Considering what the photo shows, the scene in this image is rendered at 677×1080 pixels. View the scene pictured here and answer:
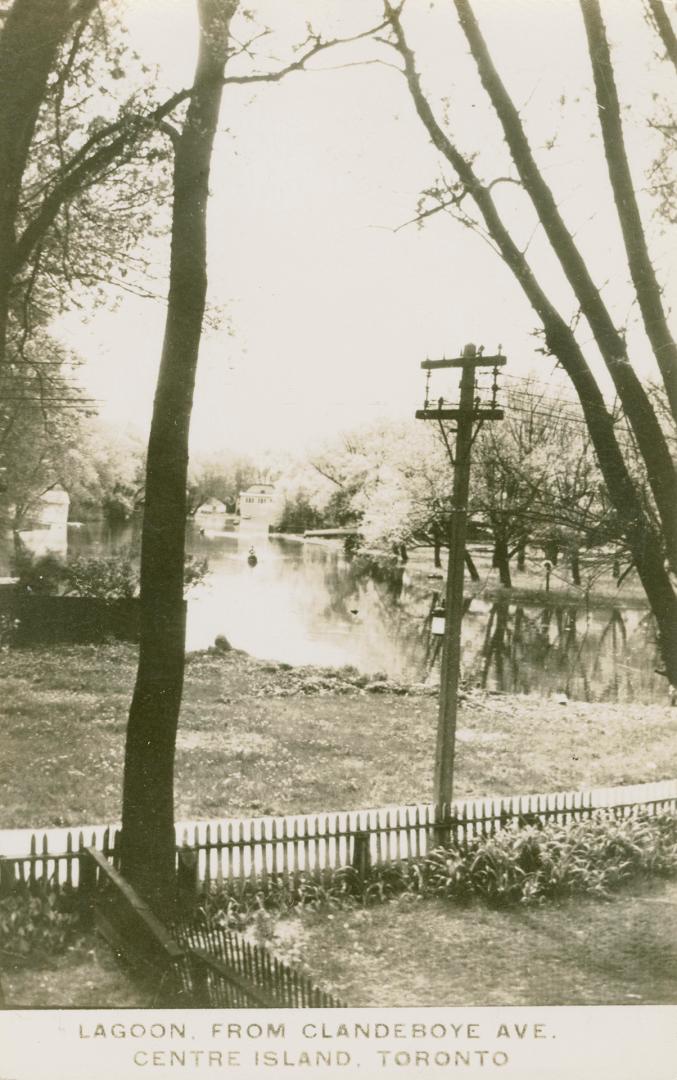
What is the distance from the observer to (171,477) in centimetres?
688

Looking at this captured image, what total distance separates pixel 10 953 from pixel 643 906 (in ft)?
16.4

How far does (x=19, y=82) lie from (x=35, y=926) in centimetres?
573

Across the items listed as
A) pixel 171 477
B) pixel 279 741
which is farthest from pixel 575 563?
pixel 279 741

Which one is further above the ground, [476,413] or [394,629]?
[476,413]

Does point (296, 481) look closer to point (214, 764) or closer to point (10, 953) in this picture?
point (214, 764)

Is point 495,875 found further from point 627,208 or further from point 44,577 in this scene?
point 44,577

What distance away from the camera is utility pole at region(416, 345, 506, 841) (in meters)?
9.18

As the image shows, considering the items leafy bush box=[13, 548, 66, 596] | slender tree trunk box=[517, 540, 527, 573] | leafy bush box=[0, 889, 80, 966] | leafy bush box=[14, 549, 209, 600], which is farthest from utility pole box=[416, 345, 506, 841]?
slender tree trunk box=[517, 540, 527, 573]

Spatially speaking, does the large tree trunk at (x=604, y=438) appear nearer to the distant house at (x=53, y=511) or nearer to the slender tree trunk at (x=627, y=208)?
the slender tree trunk at (x=627, y=208)

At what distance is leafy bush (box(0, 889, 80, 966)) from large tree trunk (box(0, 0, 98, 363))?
4.15m

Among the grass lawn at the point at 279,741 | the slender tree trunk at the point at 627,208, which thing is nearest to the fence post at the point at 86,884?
the grass lawn at the point at 279,741

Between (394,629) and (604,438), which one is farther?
(394,629)

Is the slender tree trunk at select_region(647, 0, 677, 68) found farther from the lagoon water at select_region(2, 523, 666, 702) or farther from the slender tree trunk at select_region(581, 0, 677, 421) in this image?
the lagoon water at select_region(2, 523, 666, 702)

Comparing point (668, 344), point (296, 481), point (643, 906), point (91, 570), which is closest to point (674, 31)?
point (668, 344)
